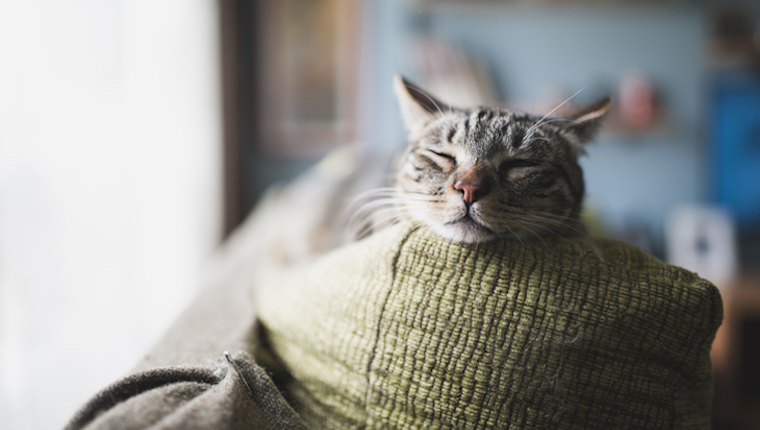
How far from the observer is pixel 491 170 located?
2.21 feet

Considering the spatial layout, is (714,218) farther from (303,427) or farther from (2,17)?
(2,17)

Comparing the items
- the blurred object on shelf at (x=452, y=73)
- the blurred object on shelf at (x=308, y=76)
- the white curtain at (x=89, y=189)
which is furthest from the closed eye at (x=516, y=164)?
the blurred object on shelf at (x=308, y=76)

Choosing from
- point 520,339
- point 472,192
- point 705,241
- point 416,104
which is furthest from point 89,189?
point 705,241

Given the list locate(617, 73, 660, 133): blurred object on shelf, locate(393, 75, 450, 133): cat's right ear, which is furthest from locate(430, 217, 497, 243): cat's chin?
locate(617, 73, 660, 133): blurred object on shelf

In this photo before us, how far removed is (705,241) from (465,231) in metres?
2.53

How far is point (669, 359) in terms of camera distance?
496mm

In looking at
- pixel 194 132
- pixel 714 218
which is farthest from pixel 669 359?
pixel 714 218

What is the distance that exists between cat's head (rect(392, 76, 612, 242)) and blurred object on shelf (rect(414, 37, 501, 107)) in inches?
71.2

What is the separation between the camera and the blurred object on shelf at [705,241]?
2465 millimetres

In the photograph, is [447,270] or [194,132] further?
[194,132]

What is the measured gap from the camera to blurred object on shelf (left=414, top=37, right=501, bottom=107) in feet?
8.50

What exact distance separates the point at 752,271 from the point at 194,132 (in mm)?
3021

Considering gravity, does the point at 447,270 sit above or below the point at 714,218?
above

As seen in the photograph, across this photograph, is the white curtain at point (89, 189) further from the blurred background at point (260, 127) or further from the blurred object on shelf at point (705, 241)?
the blurred object on shelf at point (705, 241)
